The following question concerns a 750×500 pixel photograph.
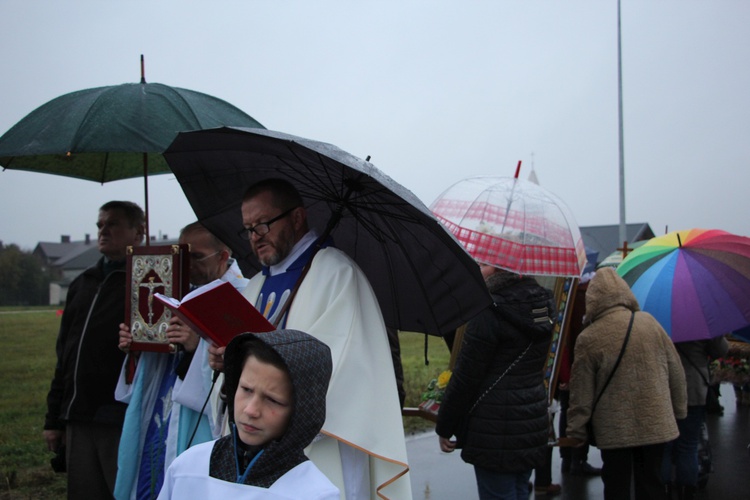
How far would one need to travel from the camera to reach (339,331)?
254cm

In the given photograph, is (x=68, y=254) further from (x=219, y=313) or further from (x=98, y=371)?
(x=219, y=313)

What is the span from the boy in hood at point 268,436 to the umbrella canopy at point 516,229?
2.18 meters

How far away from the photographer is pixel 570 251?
3.99 metres

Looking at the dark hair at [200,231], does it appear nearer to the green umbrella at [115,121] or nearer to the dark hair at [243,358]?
the green umbrella at [115,121]

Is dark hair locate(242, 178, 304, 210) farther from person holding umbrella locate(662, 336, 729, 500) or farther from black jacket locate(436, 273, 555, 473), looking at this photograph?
person holding umbrella locate(662, 336, 729, 500)

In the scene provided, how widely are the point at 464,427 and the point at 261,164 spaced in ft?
6.49

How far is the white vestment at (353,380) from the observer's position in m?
2.42

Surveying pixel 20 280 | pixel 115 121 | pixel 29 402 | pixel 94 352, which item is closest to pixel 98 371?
pixel 94 352

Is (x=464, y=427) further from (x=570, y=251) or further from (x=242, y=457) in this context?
(x=242, y=457)

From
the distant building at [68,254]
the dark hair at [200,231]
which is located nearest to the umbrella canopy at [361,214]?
the dark hair at [200,231]

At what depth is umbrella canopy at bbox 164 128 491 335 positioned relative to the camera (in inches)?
107

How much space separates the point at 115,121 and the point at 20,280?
21.3 m

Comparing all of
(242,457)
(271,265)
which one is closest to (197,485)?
(242,457)

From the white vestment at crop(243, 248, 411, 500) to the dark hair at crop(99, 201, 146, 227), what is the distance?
184 centimetres
